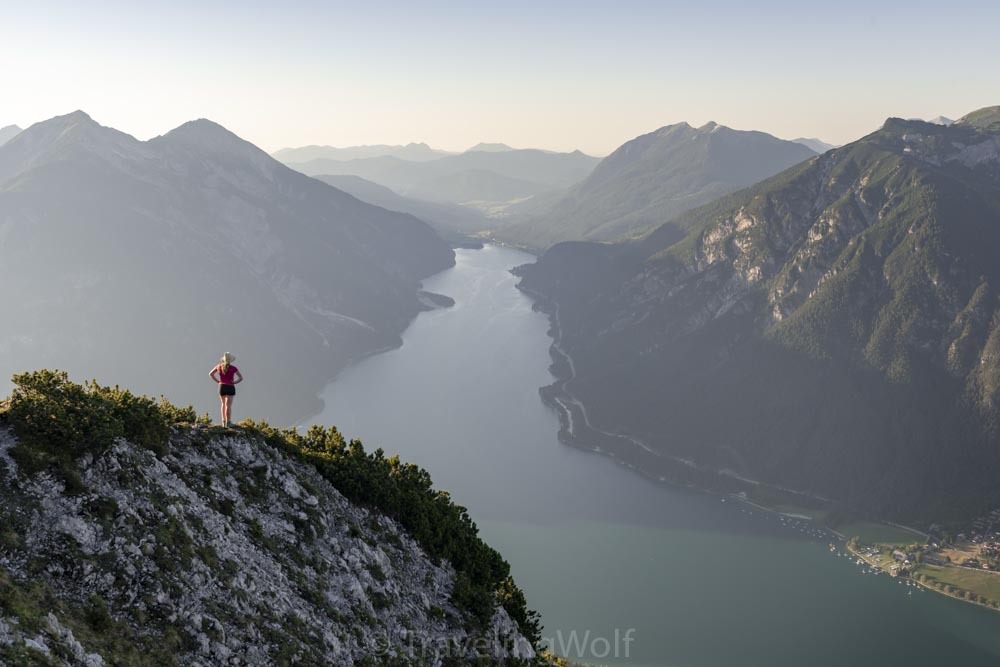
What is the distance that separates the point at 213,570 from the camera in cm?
2416

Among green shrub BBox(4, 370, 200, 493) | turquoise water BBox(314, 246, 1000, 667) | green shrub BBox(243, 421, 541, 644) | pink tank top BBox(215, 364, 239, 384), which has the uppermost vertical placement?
pink tank top BBox(215, 364, 239, 384)

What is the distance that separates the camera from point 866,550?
597ft

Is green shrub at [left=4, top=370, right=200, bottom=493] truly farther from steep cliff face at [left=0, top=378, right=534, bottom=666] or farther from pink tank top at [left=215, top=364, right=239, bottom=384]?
pink tank top at [left=215, top=364, right=239, bottom=384]

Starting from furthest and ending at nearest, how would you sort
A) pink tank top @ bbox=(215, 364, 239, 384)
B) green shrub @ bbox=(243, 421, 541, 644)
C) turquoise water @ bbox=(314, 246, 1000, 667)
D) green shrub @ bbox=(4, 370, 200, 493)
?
turquoise water @ bbox=(314, 246, 1000, 667) < green shrub @ bbox=(243, 421, 541, 644) < pink tank top @ bbox=(215, 364, 239, 384) < green shrub @ bbox=(4, 370, 200, 493)

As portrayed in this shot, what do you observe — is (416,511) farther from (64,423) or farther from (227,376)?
(64,423)

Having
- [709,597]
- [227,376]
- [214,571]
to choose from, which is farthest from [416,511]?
[709,597]

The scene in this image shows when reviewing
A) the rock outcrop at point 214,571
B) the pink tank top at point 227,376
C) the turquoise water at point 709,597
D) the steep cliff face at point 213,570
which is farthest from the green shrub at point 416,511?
the turquoise water at point 709,597

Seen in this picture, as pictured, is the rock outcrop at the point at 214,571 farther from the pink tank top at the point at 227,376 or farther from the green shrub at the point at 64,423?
the pink tank top at the point at 227,376

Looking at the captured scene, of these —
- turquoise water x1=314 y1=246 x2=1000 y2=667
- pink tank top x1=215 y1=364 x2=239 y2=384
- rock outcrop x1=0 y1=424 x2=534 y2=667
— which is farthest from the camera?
turquoise water x1=314 y1=246 x2=1000 y2=667

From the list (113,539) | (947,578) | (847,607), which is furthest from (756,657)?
(113,539)

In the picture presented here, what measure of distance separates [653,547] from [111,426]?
171882 mm

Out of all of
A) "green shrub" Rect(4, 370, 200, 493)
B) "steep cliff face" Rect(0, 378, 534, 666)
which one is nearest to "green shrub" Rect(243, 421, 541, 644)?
"steep cliff face" Rect(0, 378, 534, 666)

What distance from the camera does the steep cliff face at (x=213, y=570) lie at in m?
19.6

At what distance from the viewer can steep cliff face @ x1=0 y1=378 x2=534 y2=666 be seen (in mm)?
19578
